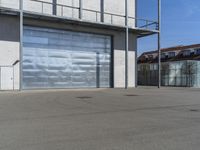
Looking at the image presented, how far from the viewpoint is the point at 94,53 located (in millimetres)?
32906

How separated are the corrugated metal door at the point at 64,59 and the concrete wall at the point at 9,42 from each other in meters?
0.84

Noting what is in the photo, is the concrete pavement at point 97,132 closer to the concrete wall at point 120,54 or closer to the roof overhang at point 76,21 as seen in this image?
the roof overhang at point 76,21

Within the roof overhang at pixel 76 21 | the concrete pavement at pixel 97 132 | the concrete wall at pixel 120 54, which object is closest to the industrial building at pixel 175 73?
the roof overhang at pixel 76 21

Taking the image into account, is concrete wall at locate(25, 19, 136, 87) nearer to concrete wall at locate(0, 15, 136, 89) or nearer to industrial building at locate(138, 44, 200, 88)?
concrete wall at locate(0, 15, 136, 89)

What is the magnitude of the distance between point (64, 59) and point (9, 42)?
227 inches

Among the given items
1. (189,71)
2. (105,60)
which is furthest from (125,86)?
(189,71)

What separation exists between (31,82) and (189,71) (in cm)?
2772

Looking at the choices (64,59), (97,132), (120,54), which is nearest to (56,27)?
(64,59)

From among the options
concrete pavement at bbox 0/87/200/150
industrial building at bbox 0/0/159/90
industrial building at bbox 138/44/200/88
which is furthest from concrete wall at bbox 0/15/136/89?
concrete pavement at bbox 0/87/200/150

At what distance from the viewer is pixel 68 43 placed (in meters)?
30.8

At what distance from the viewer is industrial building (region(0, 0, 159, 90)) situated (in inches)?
1057

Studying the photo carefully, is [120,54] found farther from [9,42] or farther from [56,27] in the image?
[9,42]

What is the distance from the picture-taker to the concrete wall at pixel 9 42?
26531mm

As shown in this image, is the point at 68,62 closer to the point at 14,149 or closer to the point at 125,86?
the point at 125,86
